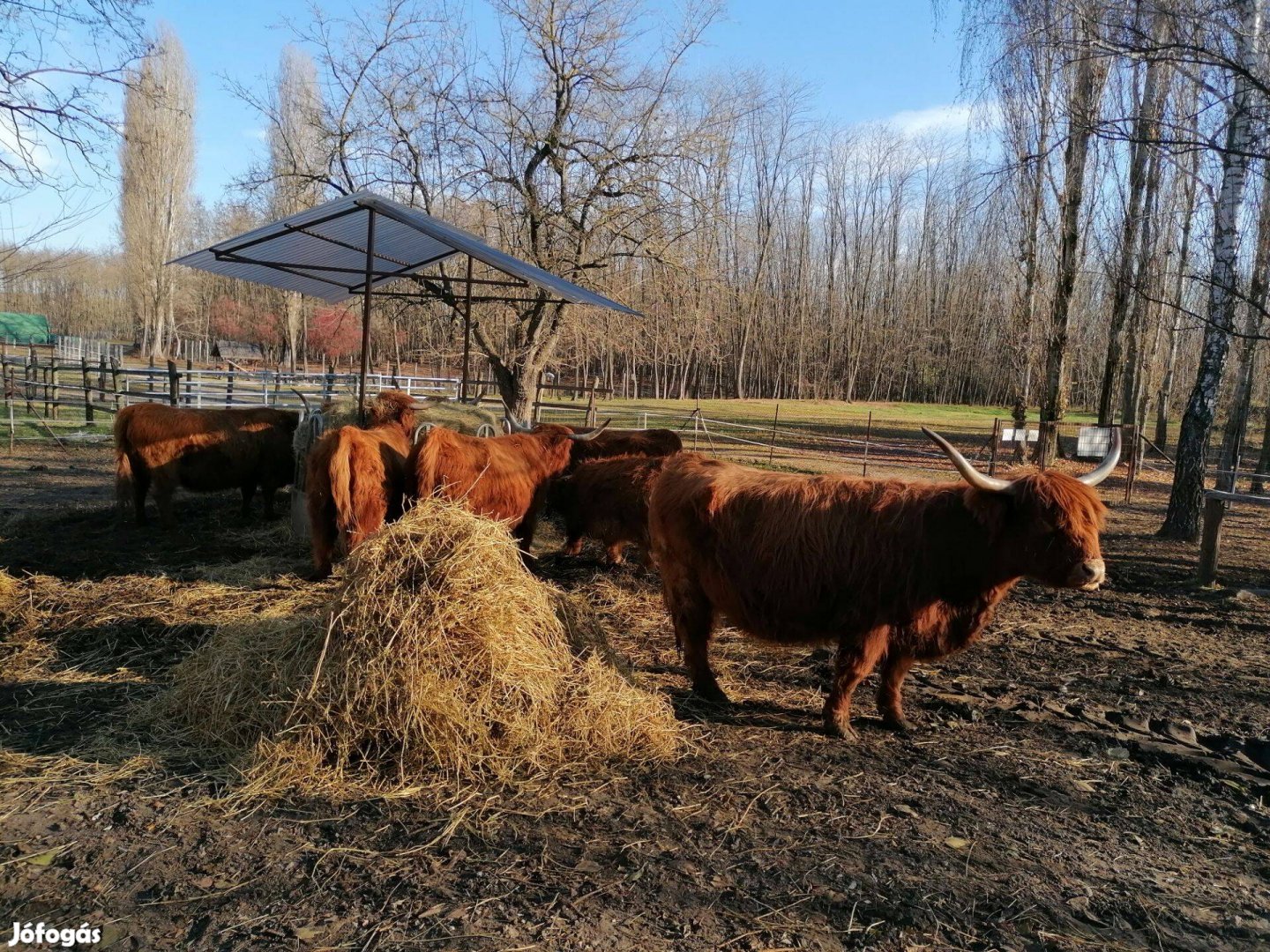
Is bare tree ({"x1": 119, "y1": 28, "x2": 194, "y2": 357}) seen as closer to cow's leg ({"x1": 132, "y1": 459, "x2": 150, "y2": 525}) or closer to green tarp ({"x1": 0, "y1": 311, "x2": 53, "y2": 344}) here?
green tarp ({"x1": 0, "y1": 311, "x2": 53, "y2": 344})

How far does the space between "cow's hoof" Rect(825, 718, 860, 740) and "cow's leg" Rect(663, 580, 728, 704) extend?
0.65 metres

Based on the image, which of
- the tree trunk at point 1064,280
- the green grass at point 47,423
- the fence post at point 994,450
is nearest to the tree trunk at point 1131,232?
the tree trunk at point 1064,280

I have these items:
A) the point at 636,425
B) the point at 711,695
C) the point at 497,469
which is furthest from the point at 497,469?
the point at 636,425

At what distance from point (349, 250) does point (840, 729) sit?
28.7 feet

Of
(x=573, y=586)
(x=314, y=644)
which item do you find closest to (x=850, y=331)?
(x=573, y=586)

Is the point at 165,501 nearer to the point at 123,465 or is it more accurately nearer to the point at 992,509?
the point at 123,465

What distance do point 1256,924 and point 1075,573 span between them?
1.66 meters

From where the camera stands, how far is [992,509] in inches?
163

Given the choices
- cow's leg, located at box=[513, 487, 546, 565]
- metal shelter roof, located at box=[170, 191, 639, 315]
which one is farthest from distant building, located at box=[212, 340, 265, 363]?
cow's leg, located at box=[513, 487, 546, 565]

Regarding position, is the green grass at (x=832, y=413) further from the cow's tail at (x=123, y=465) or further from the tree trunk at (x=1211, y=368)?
the cow's tail at (x=123, y=465)

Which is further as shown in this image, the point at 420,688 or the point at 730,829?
the point at 420,688

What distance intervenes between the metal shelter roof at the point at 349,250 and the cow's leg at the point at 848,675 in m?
5.55

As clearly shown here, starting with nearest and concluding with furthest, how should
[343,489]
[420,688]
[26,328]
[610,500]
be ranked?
[420,688], [343,489], [610,500], [26,328]

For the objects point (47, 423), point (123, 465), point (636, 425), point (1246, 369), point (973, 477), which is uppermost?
point (1246, 369)
